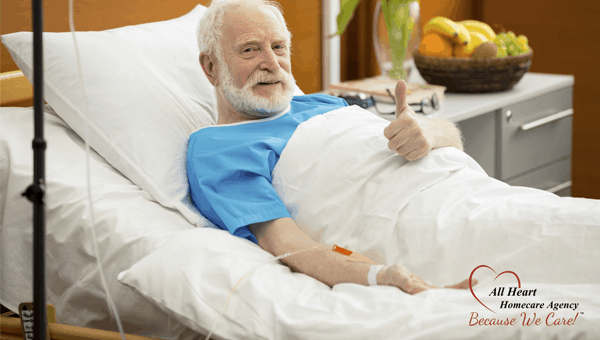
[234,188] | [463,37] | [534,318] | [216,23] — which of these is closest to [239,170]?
[234,188]

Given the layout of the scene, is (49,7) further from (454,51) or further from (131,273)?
(454,51)

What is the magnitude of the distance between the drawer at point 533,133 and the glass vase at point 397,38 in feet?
1.30

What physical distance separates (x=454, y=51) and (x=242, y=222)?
1.29 m

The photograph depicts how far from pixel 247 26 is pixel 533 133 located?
125 cm

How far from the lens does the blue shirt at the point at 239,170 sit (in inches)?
44.5

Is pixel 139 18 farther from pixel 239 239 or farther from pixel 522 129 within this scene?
pixel 522 129

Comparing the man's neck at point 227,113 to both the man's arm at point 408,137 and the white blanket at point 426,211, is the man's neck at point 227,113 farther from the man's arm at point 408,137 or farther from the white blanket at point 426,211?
the man's arm at point 408,137

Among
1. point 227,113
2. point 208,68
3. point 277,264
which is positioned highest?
point 208,68

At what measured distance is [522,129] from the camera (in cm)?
206

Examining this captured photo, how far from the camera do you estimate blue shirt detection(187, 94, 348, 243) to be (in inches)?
44.5

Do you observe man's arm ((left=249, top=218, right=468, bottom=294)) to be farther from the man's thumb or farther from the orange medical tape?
the man's thumb

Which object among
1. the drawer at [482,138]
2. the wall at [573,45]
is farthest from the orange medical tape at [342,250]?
the wall at [573,45]

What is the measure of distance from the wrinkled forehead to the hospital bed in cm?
19

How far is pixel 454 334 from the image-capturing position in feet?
2.62
